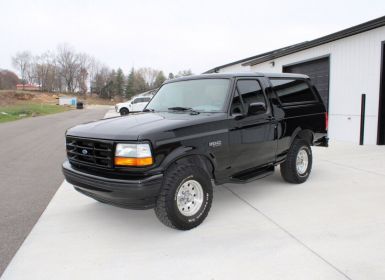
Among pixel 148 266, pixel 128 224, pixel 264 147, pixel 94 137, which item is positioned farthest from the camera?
pixel 264 147

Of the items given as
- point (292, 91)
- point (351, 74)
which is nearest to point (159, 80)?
point (351, 74)

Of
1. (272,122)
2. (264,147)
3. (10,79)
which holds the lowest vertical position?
(264,147)

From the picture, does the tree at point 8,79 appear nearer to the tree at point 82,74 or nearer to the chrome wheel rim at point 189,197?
the tree at point 82,74

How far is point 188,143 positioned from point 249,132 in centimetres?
120

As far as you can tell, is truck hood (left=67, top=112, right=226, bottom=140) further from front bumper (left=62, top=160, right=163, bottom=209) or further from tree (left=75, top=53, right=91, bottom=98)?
tree (left=75, top=53, right=91, bottom=98)

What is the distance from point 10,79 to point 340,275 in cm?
12644

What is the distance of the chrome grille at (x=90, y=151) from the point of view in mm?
3797

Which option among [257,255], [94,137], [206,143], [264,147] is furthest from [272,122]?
[94,137]

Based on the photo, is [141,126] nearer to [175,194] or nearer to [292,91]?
[175,194]

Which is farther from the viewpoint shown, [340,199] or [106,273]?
[340,199]

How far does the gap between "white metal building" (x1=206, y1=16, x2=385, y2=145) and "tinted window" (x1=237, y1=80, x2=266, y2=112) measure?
253 inches

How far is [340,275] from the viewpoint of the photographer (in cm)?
303

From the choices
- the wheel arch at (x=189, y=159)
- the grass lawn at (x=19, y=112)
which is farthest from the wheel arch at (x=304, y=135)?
the grass lawn at (x=19, y=112)

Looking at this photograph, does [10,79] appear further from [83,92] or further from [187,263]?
[187,263]
